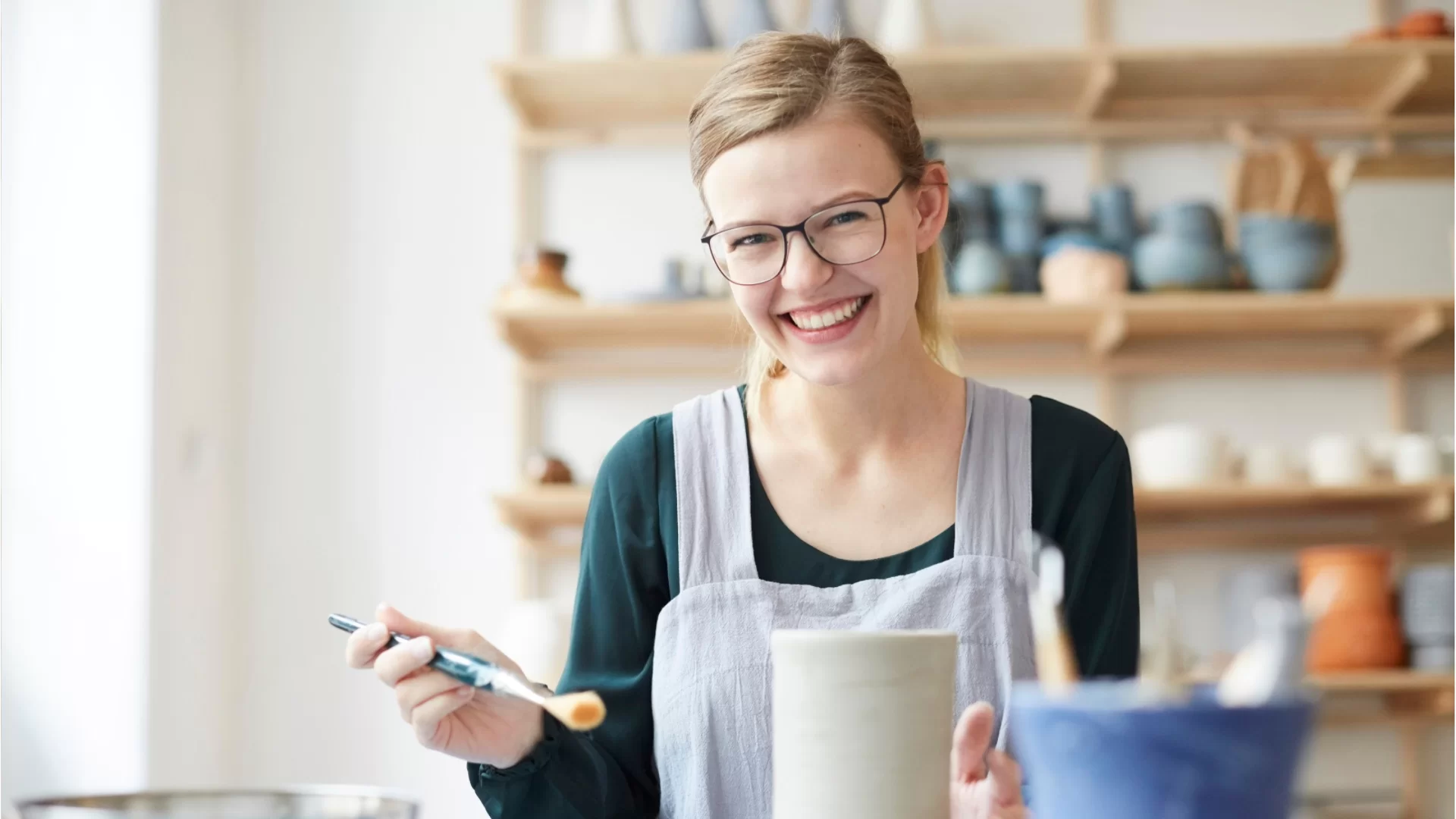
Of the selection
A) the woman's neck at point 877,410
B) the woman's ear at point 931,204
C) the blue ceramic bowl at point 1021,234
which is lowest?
the woman's neck at point 877,410

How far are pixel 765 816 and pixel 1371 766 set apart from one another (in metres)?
2.19

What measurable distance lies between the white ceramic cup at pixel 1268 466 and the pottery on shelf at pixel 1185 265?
0.33 metres

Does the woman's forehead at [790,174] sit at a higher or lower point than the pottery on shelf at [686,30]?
lower

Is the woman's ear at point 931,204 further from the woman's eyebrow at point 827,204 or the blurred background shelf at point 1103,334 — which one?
the blurred background shelf at point 1103,334

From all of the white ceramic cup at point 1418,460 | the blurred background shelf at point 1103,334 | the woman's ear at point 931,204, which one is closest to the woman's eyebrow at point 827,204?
the woman's ear at point 931,204

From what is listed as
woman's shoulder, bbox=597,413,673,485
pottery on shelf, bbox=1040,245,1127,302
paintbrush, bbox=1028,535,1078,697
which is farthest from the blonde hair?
pottery on shelf, bbox=1040,245,1127,302

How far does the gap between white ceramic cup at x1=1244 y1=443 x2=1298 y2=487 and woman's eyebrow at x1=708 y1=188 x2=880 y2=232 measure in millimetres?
1820

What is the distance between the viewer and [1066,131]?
9.70ft

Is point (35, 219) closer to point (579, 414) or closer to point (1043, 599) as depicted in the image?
point (579, 414)

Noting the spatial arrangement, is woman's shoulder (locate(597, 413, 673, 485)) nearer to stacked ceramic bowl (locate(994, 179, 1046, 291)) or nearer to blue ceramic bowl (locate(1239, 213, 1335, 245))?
stacked ceramic bowl (locate(994, 179, 1046, 291))

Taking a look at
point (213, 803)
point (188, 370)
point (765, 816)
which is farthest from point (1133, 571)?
point (188, 370)

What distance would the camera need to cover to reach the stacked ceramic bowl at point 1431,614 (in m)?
2.57

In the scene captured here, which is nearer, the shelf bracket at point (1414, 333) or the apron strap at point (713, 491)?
the apron strap at point (713, 491)

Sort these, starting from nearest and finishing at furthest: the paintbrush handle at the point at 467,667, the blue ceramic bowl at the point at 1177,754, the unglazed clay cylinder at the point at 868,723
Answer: the blue ceramic bowl at the point at 1177,754
the unglazed clay cylinder at the point at 868,723
the paintbrush handle at the point at 467,667
